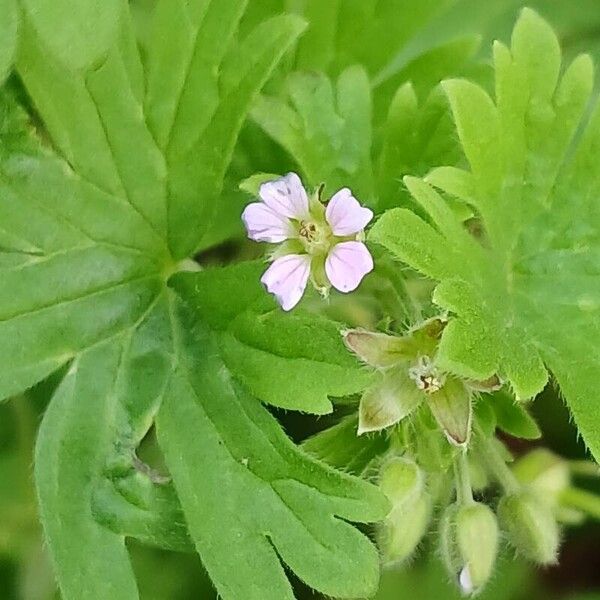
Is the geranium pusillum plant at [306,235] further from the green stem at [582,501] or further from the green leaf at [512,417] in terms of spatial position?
the green stem at [582,501]

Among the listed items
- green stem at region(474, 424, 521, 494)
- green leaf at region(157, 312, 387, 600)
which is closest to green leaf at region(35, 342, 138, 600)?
green leaf at region(157, 312, 387, 600)

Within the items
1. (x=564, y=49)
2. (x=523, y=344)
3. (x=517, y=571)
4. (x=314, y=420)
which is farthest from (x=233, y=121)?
(x=517, y=571)

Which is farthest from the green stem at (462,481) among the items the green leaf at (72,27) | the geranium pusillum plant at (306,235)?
the green leaf at (72,27)

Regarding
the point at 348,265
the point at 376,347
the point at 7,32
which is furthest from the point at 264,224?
the point at 7,32

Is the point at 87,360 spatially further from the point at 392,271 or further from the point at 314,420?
the point at 314,420

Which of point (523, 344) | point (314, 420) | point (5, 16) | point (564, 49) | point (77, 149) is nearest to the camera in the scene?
point (5, 16)

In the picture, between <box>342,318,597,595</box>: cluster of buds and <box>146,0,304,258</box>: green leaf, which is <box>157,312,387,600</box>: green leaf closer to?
<box>342,318,597,595</box>: cluster of buds

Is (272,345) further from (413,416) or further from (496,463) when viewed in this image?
(496,463)
